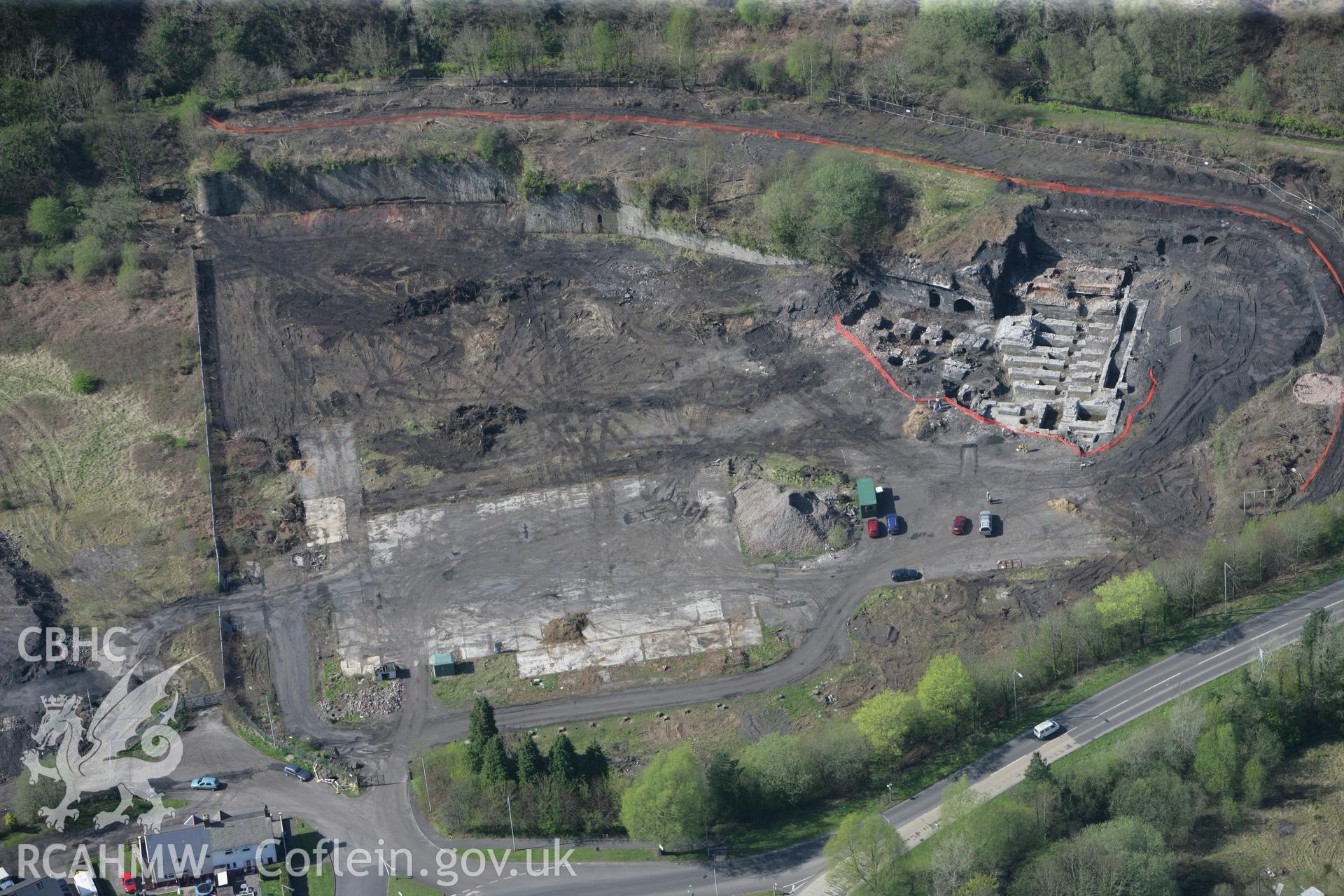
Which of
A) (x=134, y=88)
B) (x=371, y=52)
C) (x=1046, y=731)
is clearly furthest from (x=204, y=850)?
(x=371, y=52)

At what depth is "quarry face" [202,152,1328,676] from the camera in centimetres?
8875

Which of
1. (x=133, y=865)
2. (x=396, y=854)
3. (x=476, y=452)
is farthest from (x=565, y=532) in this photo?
(x=133, y=865)

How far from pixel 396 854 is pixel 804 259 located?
46.1 meters

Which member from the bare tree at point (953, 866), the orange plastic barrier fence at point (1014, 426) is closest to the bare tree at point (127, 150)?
the orange plastic barrier fence at point (1014, 426)

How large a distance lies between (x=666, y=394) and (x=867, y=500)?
15074mm

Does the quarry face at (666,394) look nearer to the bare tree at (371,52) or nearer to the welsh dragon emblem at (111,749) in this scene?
the welsh dragon emblem at (111,749)

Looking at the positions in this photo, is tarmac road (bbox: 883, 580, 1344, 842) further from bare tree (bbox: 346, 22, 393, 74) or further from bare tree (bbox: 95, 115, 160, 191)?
bare tree (bbox: 346, 22, 393, 74)

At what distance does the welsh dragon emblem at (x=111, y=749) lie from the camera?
80.0m

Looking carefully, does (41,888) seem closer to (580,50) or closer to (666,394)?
(666,394)

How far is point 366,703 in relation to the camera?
84.5m

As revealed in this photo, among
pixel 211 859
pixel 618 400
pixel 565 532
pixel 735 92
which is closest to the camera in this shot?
pixel 211 859

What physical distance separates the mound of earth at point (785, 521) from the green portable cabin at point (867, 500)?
1.34 metres

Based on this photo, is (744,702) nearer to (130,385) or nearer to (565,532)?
(565,532)

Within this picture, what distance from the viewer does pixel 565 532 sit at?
91.9 metres
